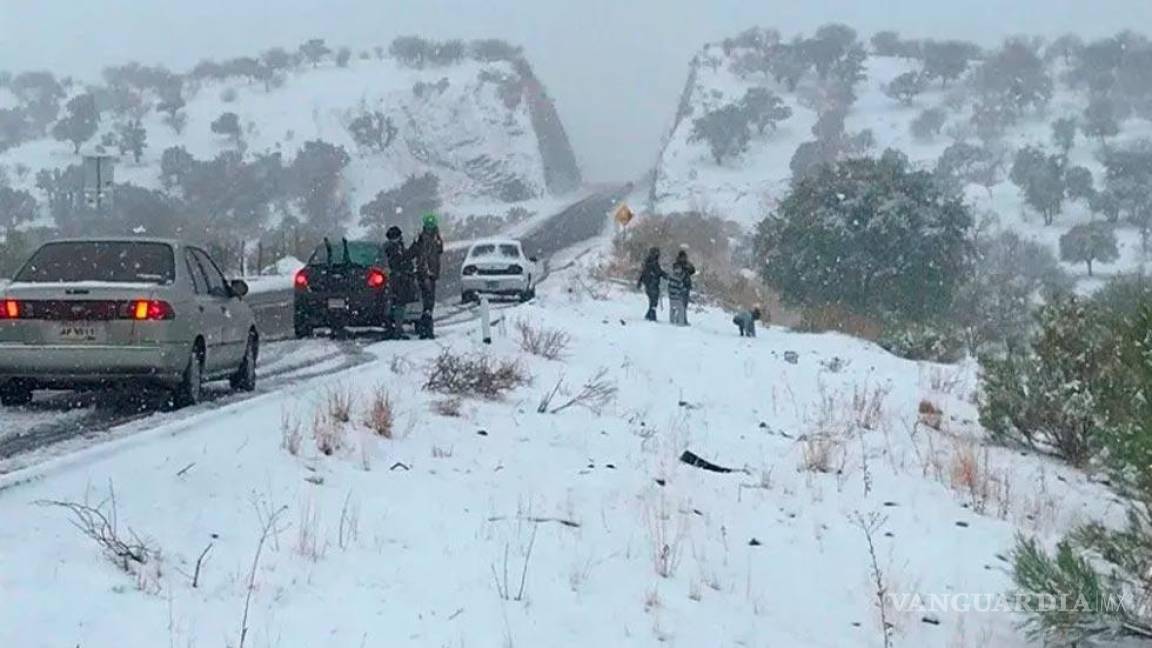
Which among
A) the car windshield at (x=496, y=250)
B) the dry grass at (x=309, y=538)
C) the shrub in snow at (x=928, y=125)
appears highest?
the shrub in snow at (x=928, y=125)

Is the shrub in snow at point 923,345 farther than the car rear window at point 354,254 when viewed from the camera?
Yes

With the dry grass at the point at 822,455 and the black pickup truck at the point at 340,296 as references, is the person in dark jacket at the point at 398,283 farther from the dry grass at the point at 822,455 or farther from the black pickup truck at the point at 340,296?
the dry grass at the point at 822,455

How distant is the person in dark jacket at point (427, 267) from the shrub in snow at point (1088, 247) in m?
49.5

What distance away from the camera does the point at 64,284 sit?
10.4 meters

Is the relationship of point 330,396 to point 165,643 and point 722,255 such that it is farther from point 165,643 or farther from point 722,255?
point 722,255

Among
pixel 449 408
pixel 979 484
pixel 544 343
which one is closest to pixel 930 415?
pixel 979 484

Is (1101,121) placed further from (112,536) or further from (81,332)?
(112,536)

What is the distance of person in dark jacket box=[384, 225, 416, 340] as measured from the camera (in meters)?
18.4

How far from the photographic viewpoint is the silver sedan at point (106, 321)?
402 inches

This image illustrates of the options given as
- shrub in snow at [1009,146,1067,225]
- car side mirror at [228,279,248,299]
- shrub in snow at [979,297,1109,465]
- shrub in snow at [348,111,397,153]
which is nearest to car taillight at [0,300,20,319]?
car side mirror at [228,279,248,299]

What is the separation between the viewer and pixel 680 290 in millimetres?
23500

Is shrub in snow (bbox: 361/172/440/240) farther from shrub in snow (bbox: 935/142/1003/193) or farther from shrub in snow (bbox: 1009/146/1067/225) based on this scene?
shrub in snow (bbox: 1009/146/1067/225)

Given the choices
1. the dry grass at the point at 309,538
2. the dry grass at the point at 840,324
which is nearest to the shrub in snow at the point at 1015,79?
the dry grass at the point at 840,324

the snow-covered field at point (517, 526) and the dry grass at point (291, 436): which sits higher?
the dry grass at point (291, 436)
